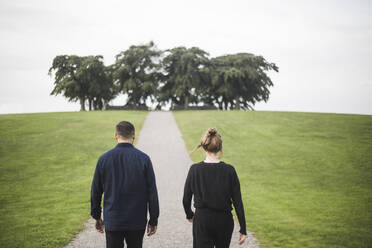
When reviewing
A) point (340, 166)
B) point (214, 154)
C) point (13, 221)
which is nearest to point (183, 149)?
point (340, 166)

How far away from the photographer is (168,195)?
941 cm

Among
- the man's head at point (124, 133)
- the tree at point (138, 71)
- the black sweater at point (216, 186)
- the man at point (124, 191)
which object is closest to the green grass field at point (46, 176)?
the man at point (124, 191)

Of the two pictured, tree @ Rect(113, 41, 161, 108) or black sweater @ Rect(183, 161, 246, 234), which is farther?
tree @ Rect(113, 41, 161, 108)

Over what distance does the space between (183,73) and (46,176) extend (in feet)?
99.8

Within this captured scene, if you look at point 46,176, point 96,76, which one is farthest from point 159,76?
point 46,176

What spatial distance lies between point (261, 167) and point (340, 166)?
13.6 ft

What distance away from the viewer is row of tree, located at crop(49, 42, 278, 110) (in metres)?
40.0

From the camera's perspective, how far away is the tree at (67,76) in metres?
40.1

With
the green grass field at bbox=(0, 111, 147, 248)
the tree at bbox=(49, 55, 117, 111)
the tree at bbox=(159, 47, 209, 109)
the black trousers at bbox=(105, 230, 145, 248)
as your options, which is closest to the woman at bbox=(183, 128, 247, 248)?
the black trousers at bbox=(105, 230, 145, 248)

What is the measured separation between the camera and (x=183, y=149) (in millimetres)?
16953

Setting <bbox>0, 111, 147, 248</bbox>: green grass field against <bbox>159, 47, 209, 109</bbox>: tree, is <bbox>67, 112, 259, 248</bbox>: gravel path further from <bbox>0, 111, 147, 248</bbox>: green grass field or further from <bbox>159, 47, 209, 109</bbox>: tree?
<bbox>159, 47, 209, 109</bbox>: tree

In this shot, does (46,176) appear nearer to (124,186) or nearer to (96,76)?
(124,186)

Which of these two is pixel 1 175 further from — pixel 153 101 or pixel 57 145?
pixel 153 101

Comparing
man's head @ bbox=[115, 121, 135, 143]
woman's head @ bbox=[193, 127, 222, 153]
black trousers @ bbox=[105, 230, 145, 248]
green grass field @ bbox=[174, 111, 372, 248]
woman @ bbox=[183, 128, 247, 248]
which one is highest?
man's head @ bbox=[115, 121, 135, 143]
